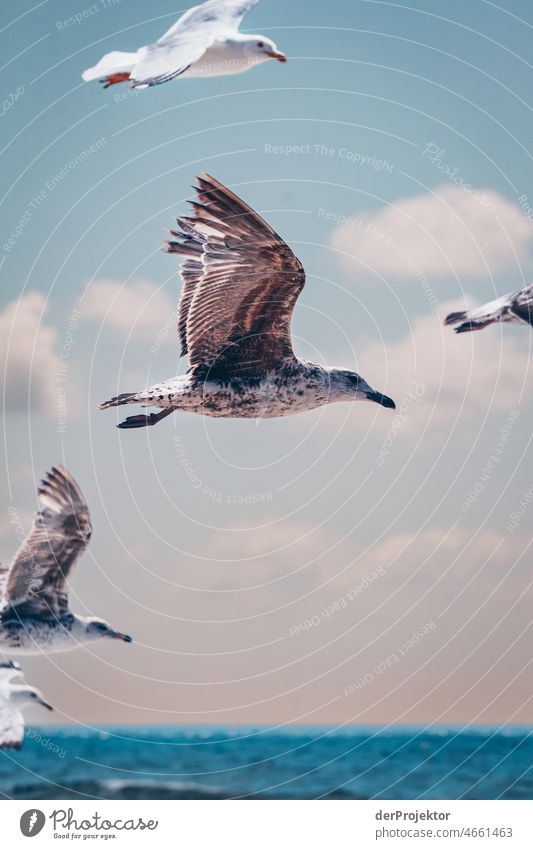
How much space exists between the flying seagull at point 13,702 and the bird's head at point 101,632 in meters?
1.04

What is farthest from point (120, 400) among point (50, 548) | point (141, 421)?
point (50, 548)

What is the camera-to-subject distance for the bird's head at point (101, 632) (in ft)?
50.5

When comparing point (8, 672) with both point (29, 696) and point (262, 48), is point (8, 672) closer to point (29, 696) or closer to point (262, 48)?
point (29, 696)

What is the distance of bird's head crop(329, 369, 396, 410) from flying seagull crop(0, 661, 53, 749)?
512 cm

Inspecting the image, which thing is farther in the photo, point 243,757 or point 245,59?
point 243,757

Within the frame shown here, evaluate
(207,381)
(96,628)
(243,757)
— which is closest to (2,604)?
(96,628)

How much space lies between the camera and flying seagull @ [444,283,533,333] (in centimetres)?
1327

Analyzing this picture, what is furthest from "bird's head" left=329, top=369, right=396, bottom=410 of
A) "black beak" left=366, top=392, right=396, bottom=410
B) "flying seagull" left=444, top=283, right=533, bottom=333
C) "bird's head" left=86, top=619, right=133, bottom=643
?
"bird's head" left=86, top=619, right=133, bottom=643

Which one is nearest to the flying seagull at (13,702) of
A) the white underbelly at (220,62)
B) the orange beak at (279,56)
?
the white underbelly at (220,62)

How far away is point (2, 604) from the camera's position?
48.8 feet

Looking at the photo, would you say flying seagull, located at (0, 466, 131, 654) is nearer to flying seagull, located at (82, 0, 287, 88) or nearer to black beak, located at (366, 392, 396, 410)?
black beak, located at (366, 392, 396, 410)

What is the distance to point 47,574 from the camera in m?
14.7
